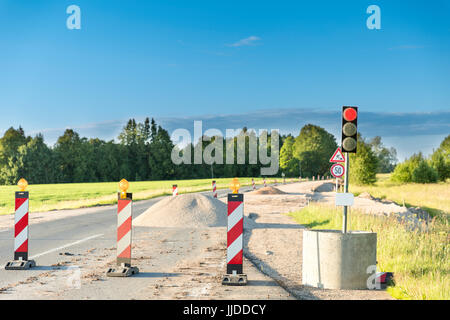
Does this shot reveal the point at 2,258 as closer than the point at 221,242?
Yes

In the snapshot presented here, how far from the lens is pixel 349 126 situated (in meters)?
7.81

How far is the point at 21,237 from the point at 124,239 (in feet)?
7.53

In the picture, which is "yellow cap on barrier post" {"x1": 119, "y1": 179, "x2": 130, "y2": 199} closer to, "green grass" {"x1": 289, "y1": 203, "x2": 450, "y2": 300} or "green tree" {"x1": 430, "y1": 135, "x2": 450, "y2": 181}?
"green grass" {"x1": 289, "y1": 203, "x2": 450, "y2": 300}

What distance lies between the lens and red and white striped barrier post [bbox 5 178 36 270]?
27.7 ft

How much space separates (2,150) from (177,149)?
128 feet

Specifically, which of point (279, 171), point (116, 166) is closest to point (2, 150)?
point (116, 166)

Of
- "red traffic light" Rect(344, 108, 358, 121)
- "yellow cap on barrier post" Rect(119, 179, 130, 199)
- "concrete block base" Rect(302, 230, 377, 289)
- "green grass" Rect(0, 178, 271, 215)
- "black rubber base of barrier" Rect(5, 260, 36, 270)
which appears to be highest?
"red traffic light" Rect(344, 108, 358, 121)

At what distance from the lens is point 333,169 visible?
21.5 m

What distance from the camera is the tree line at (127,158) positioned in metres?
97.1

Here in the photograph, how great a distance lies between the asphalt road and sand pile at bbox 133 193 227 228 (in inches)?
60.7

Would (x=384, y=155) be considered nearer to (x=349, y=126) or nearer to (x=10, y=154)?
(x=10, y=154)

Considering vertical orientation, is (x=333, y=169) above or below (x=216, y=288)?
above

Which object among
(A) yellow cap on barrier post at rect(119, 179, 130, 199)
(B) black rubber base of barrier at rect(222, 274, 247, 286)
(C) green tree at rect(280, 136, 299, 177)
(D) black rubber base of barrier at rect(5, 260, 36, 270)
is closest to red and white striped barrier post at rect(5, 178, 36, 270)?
(D) black rubber base of barrier at rect(5, 260, 36, 270)
